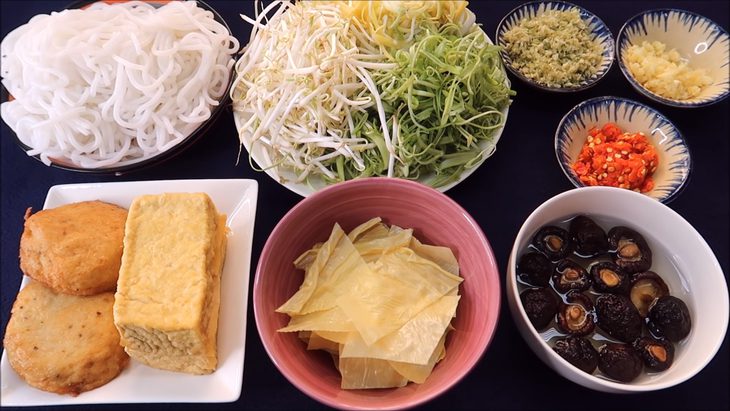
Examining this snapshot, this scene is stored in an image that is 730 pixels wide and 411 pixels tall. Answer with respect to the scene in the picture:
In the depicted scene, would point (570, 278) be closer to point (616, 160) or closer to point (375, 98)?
point (616, 160)

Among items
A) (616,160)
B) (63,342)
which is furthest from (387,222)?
(63,342)

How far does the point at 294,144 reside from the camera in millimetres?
1550

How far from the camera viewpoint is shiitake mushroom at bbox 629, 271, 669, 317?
50.3 inches

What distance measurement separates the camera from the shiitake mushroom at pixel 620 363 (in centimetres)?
117

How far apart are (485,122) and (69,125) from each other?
1331mm

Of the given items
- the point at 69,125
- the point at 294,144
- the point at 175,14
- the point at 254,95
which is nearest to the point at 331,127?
the point at 294,144

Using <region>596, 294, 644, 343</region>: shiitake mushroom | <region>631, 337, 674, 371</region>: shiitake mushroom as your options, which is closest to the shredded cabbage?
<region>596, 294, 644, 343</region>: shiitake mushroom

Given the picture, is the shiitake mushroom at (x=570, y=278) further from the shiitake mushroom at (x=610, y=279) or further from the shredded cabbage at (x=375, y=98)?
the shredded cabbage at (x=375, y=98)

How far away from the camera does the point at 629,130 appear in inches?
66.4

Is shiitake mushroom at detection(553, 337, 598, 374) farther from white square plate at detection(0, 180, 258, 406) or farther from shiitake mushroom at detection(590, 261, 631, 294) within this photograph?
white square plate at detection(0, 180, 258, 406)

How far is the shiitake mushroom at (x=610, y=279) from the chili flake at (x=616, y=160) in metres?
0.35

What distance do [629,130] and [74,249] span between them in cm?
175

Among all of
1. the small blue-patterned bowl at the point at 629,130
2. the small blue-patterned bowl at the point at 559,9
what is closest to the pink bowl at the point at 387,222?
the small blue-patterned bowl at the point at 629,130

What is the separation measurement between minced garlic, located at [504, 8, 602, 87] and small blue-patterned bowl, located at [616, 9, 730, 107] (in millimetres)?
128
